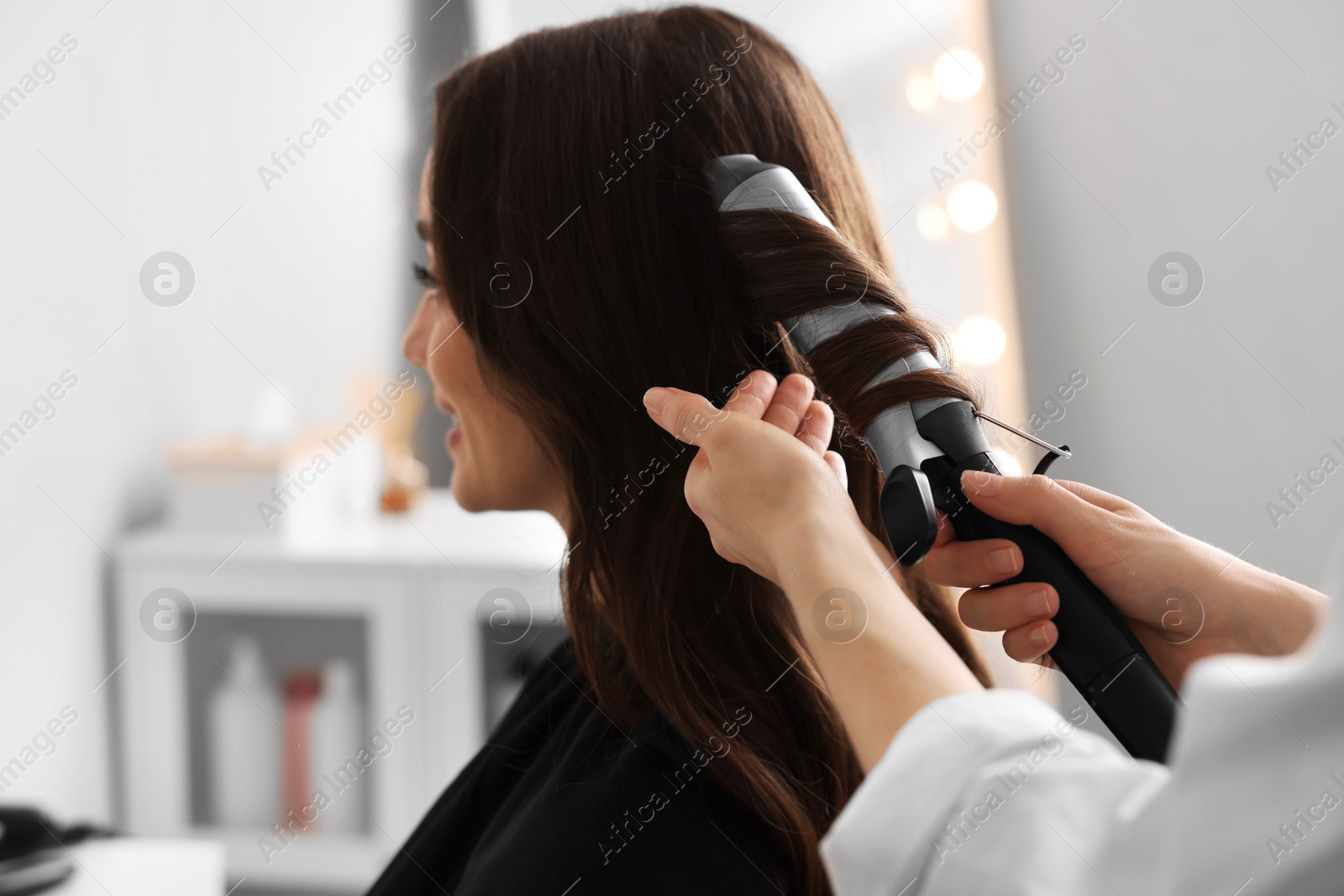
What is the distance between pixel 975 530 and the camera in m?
0.47

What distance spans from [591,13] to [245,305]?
0.74 m

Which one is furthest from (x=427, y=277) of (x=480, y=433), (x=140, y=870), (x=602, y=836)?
(x=140, y=870)

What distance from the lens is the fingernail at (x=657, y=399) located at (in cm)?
50

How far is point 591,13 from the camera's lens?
139 centimetres

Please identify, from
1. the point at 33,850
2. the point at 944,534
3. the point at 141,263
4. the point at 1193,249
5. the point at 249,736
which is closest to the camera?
the point at 944,534

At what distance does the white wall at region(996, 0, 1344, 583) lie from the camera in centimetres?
109

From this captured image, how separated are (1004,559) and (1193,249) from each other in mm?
891

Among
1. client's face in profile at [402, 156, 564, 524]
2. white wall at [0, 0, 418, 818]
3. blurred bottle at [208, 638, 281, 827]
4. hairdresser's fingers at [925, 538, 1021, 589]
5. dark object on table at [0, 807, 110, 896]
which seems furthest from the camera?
blurred bottle at [208, 638, 281, 827]

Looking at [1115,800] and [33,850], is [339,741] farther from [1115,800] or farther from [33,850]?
[1115,800]

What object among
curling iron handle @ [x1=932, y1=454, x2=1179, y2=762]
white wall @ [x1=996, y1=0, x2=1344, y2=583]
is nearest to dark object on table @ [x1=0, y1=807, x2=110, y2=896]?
curling iron handle @ [x1=932, y1=454, x2=1179, y2=762]

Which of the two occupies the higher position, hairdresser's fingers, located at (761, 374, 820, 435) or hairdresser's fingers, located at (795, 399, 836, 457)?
hairdresser's fingers, located at (761, 374, 820, 435)

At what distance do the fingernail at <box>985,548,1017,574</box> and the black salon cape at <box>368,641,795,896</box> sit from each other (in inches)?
7.9

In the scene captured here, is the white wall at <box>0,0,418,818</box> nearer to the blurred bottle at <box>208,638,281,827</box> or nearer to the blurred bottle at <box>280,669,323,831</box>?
the blurred bottle at <box>208,638,281,827</box>

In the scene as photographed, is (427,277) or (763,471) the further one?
(427,277)
